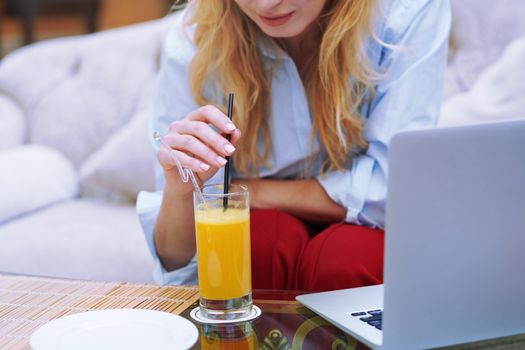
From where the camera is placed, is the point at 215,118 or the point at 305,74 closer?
the point at 215,118

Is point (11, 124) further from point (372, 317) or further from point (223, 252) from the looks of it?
point (372, 317)

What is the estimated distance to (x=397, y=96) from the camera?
1.30 m

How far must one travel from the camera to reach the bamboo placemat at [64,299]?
972 mm

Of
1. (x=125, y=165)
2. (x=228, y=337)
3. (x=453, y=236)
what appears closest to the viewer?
(x=453, y=236)

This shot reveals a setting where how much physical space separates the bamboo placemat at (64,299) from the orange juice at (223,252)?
0.21ft

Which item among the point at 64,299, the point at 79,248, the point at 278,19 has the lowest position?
the point at 79,248

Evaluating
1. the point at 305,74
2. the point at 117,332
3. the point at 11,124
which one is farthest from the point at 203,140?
the point at 11,124

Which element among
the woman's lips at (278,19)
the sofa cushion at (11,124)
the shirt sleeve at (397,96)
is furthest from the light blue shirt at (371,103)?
the sofa cushion at (11,124)

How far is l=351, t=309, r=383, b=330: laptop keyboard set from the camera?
2.91 ft

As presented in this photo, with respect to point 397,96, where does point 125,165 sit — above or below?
below

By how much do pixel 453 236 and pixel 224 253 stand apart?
280 millimetres

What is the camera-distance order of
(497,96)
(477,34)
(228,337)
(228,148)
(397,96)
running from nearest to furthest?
(228,337) → (228,148) → (397,96) → (497,96) → (477,34)

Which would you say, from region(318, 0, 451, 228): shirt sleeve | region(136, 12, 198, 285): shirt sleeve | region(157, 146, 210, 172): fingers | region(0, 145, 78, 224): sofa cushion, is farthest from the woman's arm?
region(0, 145, 78, 224): sofa cushion

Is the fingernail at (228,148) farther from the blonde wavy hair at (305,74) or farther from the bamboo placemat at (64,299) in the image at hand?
the blonde wavy hair at (305,74)
